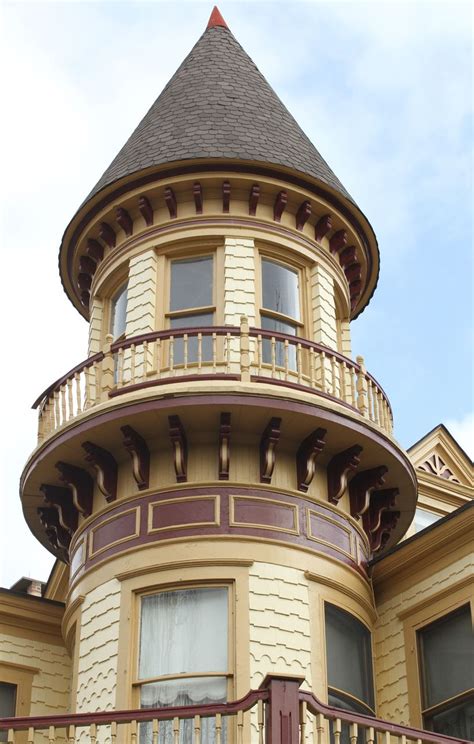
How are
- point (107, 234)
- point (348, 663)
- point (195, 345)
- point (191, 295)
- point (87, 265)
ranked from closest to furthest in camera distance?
point (348, 663)
point (195, 345)
point (191, 295)
point (107, 234)
point (87, 265)

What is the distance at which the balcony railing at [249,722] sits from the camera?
13211 millimetres

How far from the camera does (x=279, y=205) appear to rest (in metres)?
20.8

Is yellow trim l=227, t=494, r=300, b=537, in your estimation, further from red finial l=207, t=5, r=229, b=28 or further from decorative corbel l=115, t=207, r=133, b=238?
red finial l=207, t=5, r=229, b=28

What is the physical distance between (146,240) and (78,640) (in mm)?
6660

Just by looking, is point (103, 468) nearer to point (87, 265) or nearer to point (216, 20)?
point (87, 265)

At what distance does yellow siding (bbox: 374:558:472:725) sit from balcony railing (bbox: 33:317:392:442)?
8.26 ft

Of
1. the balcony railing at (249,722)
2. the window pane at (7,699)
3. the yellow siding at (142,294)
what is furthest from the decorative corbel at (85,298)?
the balcony railing at (249,722)

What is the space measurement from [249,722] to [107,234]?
9.28 meters

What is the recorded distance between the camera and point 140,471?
17.7 meters

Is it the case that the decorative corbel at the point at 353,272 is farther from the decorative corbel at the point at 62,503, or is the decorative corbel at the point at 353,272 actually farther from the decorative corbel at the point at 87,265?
the decorative corbel at the point at 62,503

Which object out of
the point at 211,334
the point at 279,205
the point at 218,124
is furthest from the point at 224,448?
the point at 218,124

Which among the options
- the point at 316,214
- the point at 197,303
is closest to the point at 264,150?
the point at 316,214

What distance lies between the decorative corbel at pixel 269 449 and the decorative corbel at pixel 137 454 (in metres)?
1.61

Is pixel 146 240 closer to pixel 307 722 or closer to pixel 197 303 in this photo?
pixel 197 303
